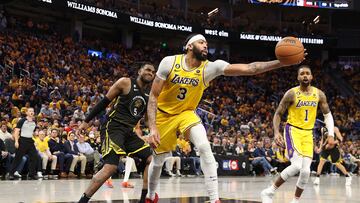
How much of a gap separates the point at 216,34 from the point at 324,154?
1863 cm

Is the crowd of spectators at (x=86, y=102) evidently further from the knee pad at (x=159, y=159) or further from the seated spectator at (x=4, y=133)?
the knee pad at (x=159, y=159)

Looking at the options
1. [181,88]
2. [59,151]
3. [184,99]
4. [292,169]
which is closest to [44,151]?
[59,151]

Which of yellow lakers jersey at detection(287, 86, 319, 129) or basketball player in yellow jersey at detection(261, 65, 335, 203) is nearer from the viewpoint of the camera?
basketball player in yellow jersey at detection(261, 65, 335, 203)

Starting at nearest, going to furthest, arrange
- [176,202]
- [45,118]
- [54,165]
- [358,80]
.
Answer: [176,202]
[54,165]
[45,118]
[358,80]

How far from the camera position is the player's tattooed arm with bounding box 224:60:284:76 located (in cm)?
618

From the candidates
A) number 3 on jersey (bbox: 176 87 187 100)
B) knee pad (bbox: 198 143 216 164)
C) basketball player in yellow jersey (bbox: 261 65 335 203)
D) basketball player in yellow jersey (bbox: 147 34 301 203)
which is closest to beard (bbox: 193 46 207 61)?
basketball player in yellow jersey (bbox: 147 34 301 203)

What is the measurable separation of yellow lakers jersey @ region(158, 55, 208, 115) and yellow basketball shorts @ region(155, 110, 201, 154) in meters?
0.08

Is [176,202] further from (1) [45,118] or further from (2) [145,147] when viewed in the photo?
(1) [45,118]

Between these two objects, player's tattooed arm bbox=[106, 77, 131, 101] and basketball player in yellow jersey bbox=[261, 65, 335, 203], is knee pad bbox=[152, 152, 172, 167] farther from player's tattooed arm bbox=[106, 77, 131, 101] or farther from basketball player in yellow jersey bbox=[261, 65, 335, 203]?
basketball player in yellow jersey bbox=[261, 65, 335, 203]

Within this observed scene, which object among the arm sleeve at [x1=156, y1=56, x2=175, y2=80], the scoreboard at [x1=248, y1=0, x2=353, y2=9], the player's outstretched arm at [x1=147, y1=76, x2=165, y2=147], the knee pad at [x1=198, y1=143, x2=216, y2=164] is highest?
the scoreboard at [x1=248, y1=0, x2=353, y2=9]

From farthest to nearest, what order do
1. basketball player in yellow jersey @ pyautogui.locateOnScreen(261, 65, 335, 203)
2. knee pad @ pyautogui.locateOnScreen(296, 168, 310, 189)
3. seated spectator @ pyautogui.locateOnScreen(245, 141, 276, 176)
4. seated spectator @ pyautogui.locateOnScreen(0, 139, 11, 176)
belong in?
seated spectator @ pyautogui.locateOnScreen(245, 141, 276, 176) < seated spectator @ pyautogui.locateOnScreen(0, 139, 11, 176) < basketball player in yellow jersey @ pyautogui.locateOnScreen(261, 65, 335, 203) < knee pad @ pyautogui.locateOnScreen(296, 168, 310, 189)

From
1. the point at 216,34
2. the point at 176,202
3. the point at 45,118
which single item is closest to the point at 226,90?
the point at 216,34

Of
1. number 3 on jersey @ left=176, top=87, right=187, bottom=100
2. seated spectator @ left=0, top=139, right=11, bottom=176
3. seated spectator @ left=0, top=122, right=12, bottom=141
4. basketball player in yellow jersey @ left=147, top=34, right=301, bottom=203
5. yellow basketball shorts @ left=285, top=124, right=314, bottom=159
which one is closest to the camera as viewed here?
basketball player in yellow jersey @ left=147, top=34, right=301, bottom=203

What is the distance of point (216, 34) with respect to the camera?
122 ft
